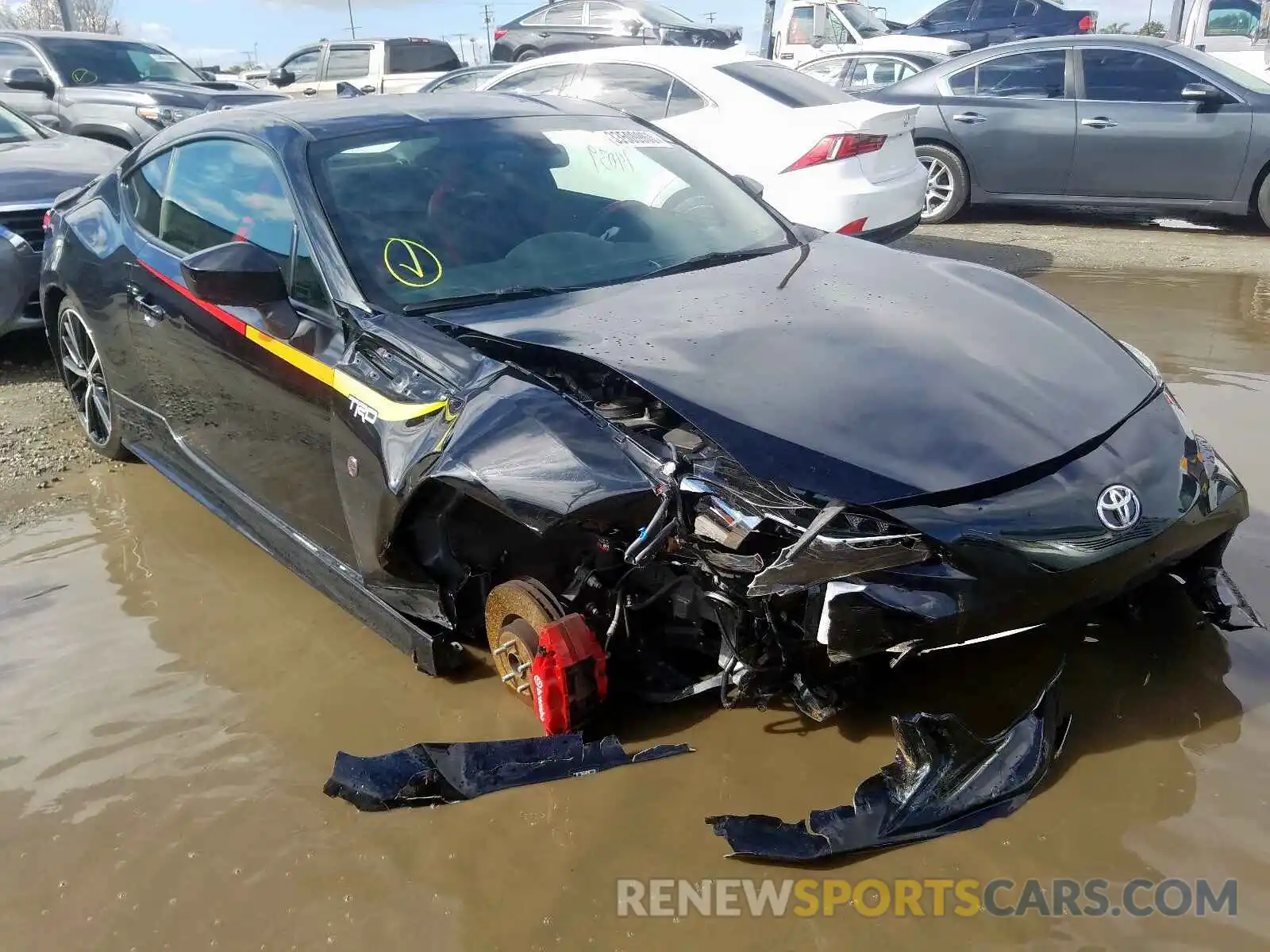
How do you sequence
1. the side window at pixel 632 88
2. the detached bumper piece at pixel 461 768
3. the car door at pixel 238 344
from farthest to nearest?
the side window at pixel 632 88 → the car door at pixel 238 344 → the detached bumper piece at pixel 461 768

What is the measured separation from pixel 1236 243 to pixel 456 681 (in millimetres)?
7465

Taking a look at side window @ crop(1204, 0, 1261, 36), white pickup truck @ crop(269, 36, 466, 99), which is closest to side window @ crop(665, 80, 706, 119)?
white pickup truck @ crop(269, 36, 466, 99)

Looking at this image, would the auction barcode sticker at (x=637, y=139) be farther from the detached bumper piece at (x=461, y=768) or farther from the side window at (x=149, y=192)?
the detached bumper piece at (x=461, y=768)

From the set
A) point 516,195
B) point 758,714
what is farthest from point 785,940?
point 516,195

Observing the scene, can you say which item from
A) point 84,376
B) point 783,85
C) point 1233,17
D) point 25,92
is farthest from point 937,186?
point 25,92

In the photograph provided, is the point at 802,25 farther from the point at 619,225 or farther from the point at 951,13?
the point at 619,225

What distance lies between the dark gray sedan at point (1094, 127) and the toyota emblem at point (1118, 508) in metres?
5.76

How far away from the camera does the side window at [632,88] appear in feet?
23.8

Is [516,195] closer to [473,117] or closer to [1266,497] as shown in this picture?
[473,117]

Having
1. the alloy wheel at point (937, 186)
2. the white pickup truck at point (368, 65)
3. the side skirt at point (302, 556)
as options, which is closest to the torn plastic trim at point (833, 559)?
the side skirt at point (302, 556)

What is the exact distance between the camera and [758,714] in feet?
9.32

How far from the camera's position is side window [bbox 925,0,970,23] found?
56.3 ft

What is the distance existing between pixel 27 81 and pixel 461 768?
30.9ft

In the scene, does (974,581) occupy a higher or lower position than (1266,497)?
higher
